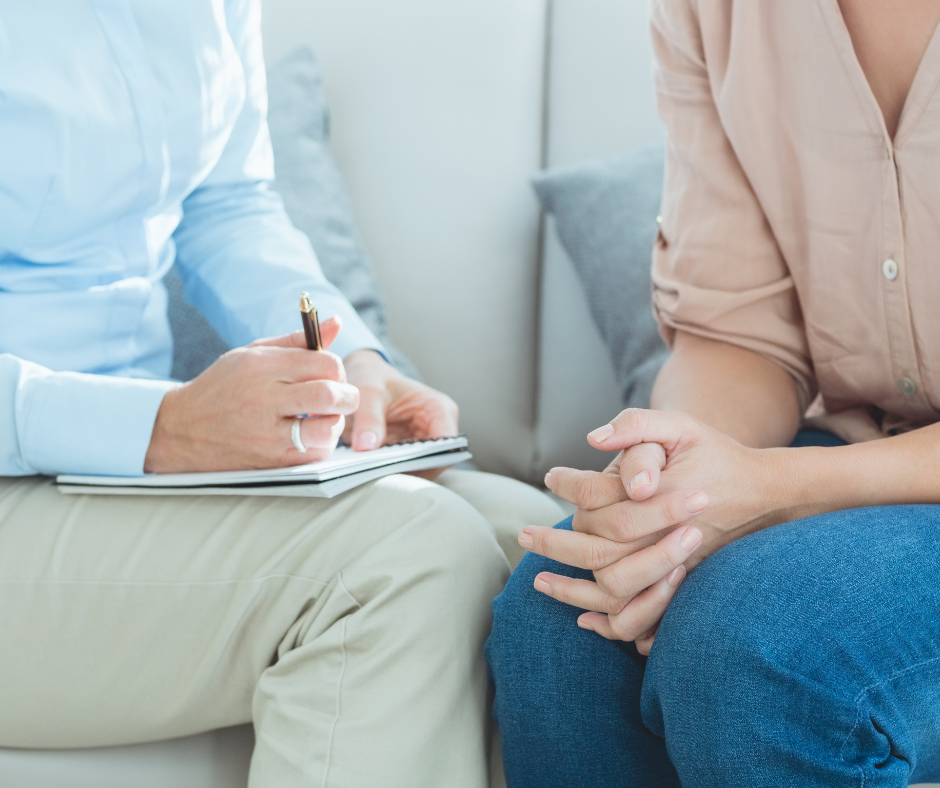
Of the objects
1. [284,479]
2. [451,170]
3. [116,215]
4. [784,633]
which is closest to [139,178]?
[116,215]

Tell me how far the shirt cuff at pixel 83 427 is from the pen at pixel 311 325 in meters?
0.16

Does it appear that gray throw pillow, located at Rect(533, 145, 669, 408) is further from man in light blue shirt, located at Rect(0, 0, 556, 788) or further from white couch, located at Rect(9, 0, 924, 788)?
man in light blue shirt, located at Rect(0, 0, 556, 788)

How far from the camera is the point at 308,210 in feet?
4.50

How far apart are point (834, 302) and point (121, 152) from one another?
76 cm

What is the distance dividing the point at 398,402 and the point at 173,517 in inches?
12.3

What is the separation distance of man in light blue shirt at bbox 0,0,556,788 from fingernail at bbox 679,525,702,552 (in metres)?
0.21

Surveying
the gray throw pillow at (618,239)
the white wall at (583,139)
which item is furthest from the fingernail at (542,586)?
the white wall at (583,139)

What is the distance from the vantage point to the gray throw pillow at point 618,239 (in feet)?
4.33

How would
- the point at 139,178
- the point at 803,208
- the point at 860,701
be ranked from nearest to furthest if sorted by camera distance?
the point at 860,701, the point at 803,208, the point at 139,178

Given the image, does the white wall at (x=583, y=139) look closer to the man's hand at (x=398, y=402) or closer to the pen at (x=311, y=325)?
the man's hand at (x=398, y=402)

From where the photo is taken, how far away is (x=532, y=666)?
75 cm

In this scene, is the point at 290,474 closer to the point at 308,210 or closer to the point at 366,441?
the point at 366,441

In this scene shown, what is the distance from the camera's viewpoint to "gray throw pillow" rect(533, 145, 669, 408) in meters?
1.32

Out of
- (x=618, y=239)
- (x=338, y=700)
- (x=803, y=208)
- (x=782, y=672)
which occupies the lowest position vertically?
(x=338, y=700)
